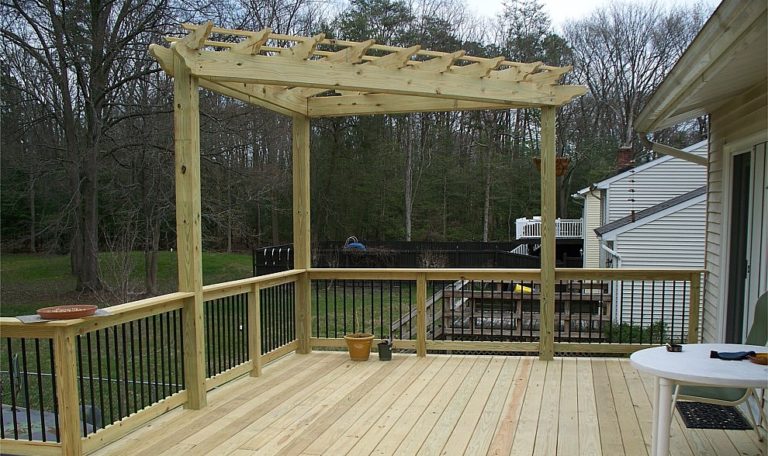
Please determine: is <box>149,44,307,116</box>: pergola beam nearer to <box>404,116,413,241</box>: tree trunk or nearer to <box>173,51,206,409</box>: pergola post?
<box>173,51,206,409</box>: pergola post

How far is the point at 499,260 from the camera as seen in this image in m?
12.2

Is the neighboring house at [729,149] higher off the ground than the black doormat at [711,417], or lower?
higher

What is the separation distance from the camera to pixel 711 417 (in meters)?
3.63

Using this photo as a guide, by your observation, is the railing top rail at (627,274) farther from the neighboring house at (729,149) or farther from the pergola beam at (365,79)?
the pergola beam at (365,79)

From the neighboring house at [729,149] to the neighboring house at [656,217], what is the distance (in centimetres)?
634

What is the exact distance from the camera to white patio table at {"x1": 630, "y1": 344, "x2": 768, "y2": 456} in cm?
225

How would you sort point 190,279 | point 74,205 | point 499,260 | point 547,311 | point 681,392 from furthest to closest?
point 499,260
point 74,205
point 547,311
point 190,279
point 681,392

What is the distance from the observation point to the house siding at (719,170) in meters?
3.66

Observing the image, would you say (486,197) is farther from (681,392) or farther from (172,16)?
(681,392)

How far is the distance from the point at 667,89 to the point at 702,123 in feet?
63.8

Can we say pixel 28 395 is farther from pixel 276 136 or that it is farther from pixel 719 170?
pixel 276 136

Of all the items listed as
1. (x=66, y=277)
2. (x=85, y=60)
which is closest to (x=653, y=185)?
(x=85, y=60)

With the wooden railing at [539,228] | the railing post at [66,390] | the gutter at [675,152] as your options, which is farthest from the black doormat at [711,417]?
the wooden railing at [539,228]

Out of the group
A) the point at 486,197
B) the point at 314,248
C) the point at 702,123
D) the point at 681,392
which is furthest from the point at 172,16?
the point at 702,123
